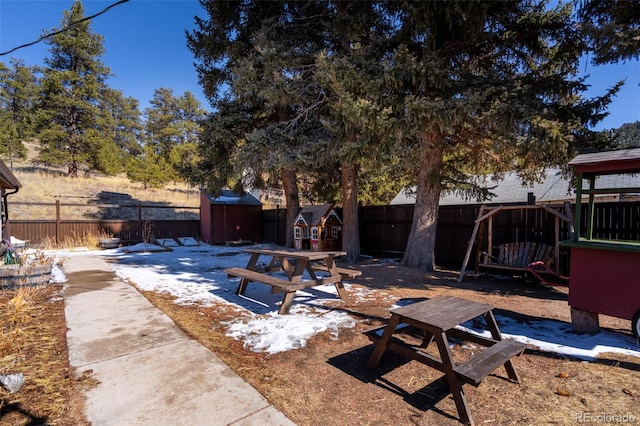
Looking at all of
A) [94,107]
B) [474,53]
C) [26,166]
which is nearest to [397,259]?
[474,53]

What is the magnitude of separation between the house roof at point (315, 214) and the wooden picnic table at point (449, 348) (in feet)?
26.1

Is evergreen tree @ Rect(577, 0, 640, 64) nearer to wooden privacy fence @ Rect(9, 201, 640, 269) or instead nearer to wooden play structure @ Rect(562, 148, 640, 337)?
wooden play structure @ Rect(562, 148, 640, 337)

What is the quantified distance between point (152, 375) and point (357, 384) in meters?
1.78

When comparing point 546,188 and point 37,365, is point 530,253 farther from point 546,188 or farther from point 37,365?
point 546,188

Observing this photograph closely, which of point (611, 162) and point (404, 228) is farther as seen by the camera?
point (404, 228)

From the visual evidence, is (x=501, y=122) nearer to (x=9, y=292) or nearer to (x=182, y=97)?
(x=9, y=292)

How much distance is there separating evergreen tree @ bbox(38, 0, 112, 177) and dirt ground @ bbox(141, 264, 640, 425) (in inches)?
1025

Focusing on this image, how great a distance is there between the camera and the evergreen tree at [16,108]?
74.5ft

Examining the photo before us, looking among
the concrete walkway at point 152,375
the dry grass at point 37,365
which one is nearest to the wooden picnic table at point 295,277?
the concrete walkway at point 152,375

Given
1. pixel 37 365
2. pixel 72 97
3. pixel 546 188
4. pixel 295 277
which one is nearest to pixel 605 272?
pixel 295 277

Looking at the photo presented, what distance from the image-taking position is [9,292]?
5426 mm

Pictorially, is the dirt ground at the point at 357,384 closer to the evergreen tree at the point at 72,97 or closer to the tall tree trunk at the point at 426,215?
the tall tree trunk at the point at 426,215

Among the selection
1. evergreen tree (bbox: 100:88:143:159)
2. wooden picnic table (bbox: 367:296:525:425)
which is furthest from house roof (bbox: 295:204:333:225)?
evergreen tree (bbox: 100:88:143:159)

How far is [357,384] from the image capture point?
8.83ft
